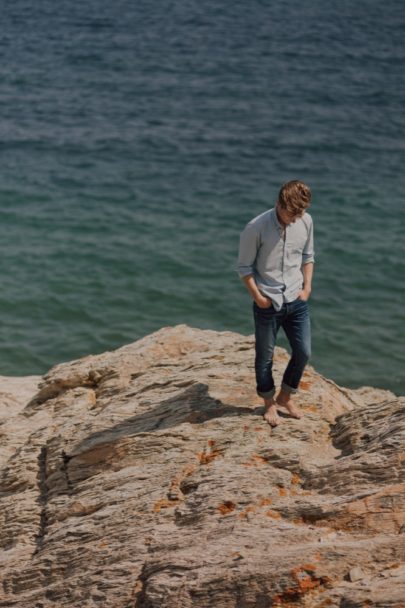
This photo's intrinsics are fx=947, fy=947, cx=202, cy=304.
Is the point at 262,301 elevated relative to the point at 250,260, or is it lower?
lower

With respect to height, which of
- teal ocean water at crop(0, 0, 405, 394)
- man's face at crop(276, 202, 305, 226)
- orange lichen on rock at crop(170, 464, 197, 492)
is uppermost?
teal ocean water at crop(0, 0, 405, 394)

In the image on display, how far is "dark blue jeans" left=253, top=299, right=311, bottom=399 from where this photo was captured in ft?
33.5

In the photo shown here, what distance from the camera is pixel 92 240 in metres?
27.2

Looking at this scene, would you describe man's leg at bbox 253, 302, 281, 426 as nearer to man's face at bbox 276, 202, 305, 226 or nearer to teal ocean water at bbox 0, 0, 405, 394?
man's face at bbox 276, 202, 305, 226

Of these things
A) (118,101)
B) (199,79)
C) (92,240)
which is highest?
(199,79)

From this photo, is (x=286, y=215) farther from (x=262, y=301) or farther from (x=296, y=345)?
(x=296, y=345)

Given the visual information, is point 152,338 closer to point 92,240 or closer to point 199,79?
point 92,240

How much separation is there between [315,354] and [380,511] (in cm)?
1428

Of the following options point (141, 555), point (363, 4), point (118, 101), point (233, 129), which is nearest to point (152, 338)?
point (141, 555)

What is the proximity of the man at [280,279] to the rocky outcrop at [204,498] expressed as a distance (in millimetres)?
470

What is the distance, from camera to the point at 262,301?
998 cm

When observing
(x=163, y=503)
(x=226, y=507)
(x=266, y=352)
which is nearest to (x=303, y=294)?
(x=266, y=352)

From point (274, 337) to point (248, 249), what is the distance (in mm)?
1047

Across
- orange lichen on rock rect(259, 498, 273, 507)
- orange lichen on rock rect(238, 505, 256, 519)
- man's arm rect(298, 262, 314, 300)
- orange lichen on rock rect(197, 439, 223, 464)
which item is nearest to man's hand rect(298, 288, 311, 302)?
man's arm rect(298, 262, 314, 300)
